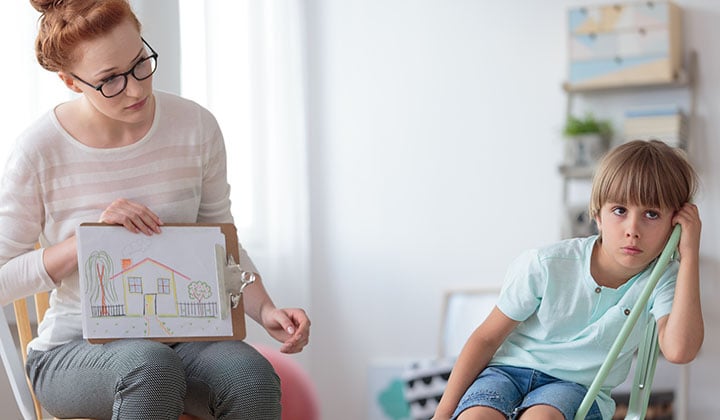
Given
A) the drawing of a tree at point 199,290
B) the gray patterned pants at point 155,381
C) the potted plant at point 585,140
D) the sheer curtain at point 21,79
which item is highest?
the sheer curtain at point 21,79

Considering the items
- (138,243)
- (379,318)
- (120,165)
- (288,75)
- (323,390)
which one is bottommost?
(323,390)

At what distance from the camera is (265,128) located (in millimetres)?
3570

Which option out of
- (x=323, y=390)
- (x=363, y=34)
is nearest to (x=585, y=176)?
(x=363, y=34)

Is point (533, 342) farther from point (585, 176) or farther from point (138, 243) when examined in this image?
point (585, 176)

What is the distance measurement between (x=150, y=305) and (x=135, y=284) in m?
0.05

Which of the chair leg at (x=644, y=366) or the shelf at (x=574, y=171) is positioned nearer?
the chair leg at (x=644, y=366)

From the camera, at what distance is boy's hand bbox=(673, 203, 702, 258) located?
64.8 inches

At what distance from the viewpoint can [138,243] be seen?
1.69 metres

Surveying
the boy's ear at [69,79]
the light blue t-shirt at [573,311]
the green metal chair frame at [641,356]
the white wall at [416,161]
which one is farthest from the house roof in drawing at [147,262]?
the white wall at [416,161]

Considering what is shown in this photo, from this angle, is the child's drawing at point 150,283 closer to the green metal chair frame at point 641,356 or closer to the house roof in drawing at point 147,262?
the house roof in drawing at point 147,262

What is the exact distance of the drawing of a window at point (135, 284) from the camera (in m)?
1.69

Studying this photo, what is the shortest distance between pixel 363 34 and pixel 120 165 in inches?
88.1

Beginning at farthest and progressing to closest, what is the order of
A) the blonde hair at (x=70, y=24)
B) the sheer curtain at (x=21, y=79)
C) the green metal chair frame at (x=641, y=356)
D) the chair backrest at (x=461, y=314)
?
1. the chair backrest at (x=461, y=314)
2. the sheer curtain at (x=21, y=79)
3. the blonde hair at (x=70, y=24)
4. the green metal chair frame at (x=641, y=356)

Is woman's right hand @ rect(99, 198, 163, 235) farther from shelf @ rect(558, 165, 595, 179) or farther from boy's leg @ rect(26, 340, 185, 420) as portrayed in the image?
shelf @ rect(558, 165, 595, 179)
